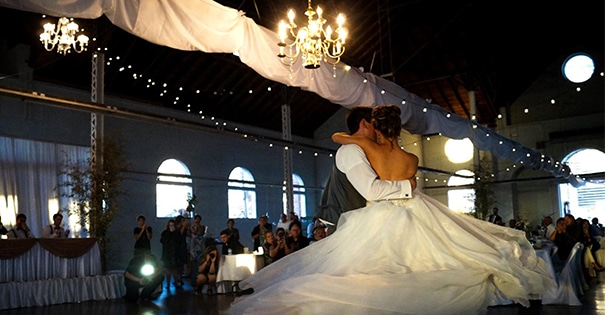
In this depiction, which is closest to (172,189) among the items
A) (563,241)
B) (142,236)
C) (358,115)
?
(142,236)

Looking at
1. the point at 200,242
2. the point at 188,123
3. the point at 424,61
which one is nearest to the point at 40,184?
the point at 200,242

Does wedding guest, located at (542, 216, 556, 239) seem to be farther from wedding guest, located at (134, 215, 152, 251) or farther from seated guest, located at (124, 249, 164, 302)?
wedding guest, located at (134, 215, 152, 251)

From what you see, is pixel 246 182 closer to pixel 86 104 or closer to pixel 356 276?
pixel 86 104

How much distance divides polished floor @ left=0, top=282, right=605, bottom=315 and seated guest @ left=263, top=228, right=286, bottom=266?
795mm

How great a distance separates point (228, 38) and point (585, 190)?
1634cm

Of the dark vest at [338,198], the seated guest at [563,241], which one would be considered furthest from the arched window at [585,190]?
the dark vest at [338,198]

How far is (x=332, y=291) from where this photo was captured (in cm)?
249

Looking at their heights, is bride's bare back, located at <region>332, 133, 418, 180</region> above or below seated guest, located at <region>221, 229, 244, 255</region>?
above

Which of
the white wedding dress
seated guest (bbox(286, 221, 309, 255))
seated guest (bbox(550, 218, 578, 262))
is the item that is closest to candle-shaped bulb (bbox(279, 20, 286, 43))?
seated guest (bbox(286, 221, 309, 255))

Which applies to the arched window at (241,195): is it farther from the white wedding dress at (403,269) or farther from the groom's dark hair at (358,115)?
the white wedding dress at (403,269)

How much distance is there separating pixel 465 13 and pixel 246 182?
25.4ft

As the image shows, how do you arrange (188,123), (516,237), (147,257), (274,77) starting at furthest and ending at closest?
(188,123) → (147,257) → (274,77) → (516,237)

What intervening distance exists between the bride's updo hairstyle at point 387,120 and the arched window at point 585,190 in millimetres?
17639

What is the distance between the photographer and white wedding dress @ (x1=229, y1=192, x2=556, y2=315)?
8.14ft
